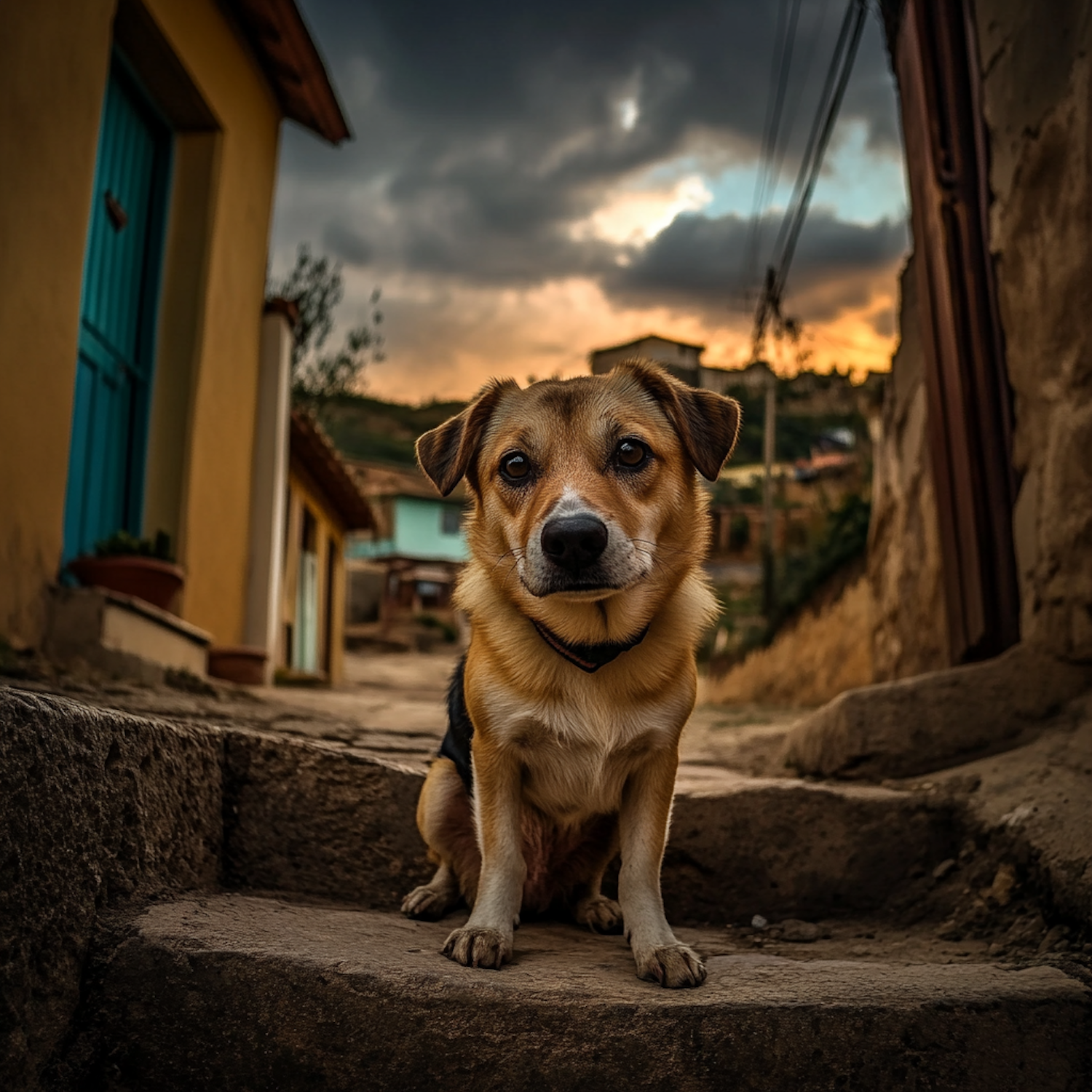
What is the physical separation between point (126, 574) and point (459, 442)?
347 cm

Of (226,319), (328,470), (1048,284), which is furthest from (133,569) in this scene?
(328,470)

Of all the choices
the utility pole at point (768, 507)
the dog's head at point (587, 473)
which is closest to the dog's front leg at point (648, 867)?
the dog's head at point (587, 473)

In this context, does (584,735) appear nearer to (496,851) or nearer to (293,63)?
(496,851)

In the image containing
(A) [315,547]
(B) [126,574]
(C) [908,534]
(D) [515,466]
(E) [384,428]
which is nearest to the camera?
(D) [515,466]

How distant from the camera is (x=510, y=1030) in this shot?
63.4 inches

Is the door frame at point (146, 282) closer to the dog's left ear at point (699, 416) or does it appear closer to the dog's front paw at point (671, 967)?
the dog's left ear at point (699, 416)

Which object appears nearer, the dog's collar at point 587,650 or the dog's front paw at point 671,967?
the dog's front paw at point 671,967

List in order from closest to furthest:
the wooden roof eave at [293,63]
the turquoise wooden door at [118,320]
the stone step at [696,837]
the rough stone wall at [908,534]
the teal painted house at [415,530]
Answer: the stone step at [696,837]
the rough stone wall at [908,534]
the turquoise wooden door at [118,320]
the wooden roof eave at [293,63]
the teal painted house at [415,530]

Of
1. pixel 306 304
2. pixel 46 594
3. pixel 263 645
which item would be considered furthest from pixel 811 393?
pixel 46 594

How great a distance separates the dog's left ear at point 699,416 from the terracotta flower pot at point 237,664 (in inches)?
227

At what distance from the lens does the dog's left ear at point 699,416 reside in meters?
2.47

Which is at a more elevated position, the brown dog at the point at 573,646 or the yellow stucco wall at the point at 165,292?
the yellow stucco wall at the point at 165,292

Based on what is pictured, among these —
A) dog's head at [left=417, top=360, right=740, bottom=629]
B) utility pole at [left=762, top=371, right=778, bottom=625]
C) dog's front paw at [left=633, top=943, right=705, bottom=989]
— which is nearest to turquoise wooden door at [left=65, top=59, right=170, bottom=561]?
dog's head at [left=417, top=360, right=740, bottom=629]

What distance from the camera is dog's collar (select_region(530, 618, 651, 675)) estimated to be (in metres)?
2.22
